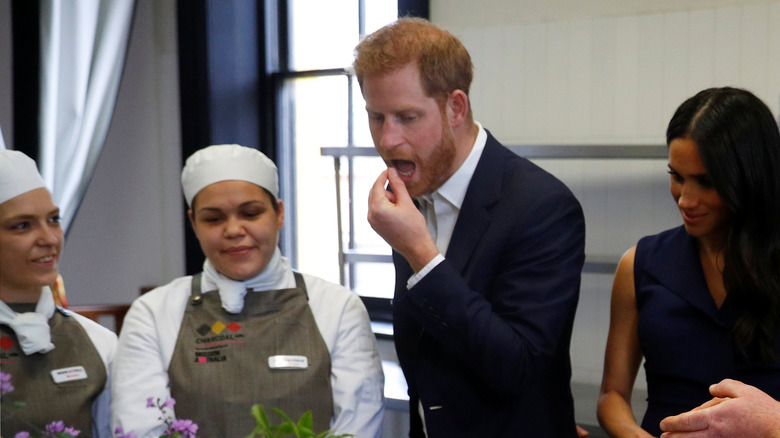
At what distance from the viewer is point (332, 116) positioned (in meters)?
3.63

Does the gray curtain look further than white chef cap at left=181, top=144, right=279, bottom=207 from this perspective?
Yes

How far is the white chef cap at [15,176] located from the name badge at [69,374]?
379 millimetres

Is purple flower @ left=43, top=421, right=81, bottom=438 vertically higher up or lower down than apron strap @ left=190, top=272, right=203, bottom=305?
lower down

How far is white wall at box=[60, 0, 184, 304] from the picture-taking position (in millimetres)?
3727

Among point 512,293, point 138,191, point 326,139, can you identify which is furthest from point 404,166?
point 138,191

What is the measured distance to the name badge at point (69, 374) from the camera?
5.60ft

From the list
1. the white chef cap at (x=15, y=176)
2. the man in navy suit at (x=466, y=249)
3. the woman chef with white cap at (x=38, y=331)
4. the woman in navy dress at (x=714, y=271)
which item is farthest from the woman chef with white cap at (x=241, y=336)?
the woman in navy dress at (x=714, y=271)

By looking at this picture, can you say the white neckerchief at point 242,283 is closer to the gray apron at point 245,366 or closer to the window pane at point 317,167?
the gray apron at point 245,366

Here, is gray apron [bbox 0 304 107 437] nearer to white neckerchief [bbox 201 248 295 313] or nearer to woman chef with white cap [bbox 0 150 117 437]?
woman chef with white cap [bbox 0 150 117 437]

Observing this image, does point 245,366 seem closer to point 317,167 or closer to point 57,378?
point 57,378

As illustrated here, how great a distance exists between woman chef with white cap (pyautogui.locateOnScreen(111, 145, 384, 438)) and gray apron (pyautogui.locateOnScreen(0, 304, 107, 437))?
9 centimetres

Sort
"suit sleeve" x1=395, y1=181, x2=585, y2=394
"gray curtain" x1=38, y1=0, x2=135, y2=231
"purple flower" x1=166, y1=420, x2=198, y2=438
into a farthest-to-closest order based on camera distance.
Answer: "gray curtain" x1=38, y1=0, x2=135, y2=231 → "suit sleeve" x1=395, y1=181, x2=585, y2=394 → "purple flower" x1=166, y1=420, x2=198, y2=438

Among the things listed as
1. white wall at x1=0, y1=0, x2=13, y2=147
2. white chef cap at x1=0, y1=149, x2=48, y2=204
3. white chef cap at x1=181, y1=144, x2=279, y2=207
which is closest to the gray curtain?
white wall at x1=0, y1=0, x2=13, y2=147

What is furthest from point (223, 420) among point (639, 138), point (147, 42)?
point (147, 42)
